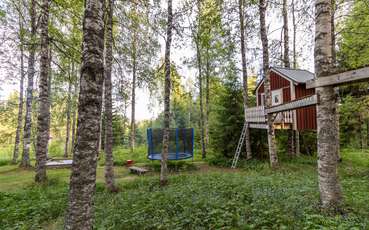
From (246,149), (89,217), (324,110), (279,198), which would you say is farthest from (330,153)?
(246,149)

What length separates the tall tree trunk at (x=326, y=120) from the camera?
3205mm

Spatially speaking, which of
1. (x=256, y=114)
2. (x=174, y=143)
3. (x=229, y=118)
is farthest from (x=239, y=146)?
(x=174, y=143)

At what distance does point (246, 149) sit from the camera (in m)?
10.4

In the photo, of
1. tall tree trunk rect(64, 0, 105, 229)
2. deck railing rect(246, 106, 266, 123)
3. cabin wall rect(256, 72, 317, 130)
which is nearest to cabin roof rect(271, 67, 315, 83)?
cabin wall rect(256, 72, 317, 130)

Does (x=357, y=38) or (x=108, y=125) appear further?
(x=357, y=38)

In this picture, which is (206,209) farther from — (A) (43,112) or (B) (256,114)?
(B) (256,114)

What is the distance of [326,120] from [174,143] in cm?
742

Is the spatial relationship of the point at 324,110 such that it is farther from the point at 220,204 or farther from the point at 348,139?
the point at 348,139

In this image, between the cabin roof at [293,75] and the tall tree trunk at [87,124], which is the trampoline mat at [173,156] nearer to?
the cabin roof at [293,75]

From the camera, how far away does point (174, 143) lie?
32.8ft

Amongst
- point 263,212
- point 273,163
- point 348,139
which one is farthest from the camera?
point 348,139

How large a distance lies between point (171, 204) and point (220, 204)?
3.38ft

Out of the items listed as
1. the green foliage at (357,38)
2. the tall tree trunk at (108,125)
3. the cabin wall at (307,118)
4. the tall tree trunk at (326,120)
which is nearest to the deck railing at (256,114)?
the cabin wall at (307,118)

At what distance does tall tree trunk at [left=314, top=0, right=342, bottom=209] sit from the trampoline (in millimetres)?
6975
